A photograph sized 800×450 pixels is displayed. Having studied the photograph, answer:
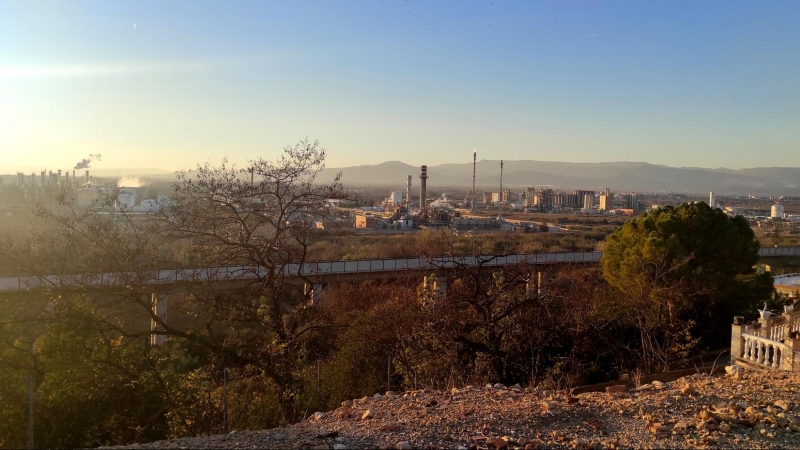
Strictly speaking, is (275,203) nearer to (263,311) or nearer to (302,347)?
(263,311)

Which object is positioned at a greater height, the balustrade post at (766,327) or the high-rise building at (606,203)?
the balustrade post at (766,327)

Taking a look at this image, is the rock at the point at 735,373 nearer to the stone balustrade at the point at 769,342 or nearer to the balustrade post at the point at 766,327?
the stone balustrade at the point at 769,342

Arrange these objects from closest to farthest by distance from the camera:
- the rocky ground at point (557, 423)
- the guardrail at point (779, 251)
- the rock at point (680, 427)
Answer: the rocky ground at point (557, 423)
the rock at point (680, 427)
the guardrail at point (779, 251)

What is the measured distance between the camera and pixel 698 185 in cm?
18350

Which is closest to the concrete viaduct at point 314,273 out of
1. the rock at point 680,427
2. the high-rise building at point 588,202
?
the rock at point 680,427

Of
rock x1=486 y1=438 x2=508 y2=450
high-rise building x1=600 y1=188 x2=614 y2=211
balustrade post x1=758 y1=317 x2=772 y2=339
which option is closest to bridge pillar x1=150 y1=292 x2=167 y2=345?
rock x1=486 y1=438 x2=508 y2=450

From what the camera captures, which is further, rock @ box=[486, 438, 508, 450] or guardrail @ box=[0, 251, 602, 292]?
guardrail @ box=[0, 251, 602, 292]

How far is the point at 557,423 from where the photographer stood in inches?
186

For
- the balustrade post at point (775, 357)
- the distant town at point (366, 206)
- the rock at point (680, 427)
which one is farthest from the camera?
the distant town at point (366, 206)

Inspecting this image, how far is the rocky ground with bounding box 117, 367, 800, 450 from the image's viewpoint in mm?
4273

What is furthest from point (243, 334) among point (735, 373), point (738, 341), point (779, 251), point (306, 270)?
point (779, 251)

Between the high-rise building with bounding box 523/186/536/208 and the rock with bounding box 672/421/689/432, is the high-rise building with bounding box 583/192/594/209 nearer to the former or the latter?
the high-rise building with bounding box 523/186/536/208

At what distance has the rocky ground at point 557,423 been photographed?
4.27 m

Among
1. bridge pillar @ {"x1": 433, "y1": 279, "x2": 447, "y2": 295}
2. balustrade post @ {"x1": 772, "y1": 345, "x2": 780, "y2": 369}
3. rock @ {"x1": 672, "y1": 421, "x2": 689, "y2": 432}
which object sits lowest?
bridge pillar @ {"x1": 433, "y1": 279, "x2": 447, "y2": 295}
